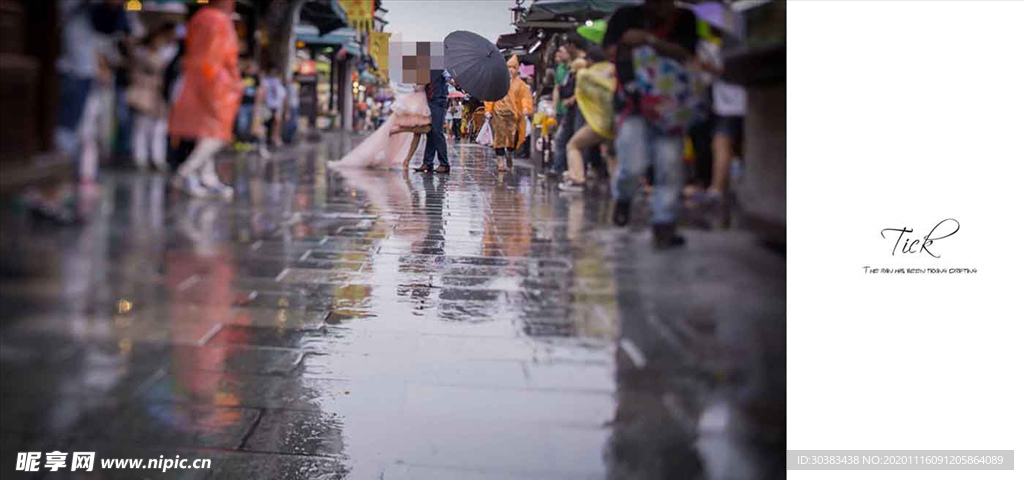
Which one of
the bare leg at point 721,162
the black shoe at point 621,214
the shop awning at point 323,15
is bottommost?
the black shoe at point 621,214

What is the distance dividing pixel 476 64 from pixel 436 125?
0.56 ft

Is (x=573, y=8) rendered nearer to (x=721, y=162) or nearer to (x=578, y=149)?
(x=578, y=149)

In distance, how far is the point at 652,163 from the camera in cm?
242

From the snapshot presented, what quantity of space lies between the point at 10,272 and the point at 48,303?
0.10 metres

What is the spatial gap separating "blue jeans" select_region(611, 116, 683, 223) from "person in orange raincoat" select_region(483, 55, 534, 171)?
0.24 meters

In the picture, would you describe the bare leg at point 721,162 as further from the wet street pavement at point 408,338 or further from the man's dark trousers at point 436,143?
the man's dark trousers at point 436,143

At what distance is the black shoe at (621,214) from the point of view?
2469mm

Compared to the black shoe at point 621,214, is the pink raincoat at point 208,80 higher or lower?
higher

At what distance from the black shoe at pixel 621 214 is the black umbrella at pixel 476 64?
0.36m
